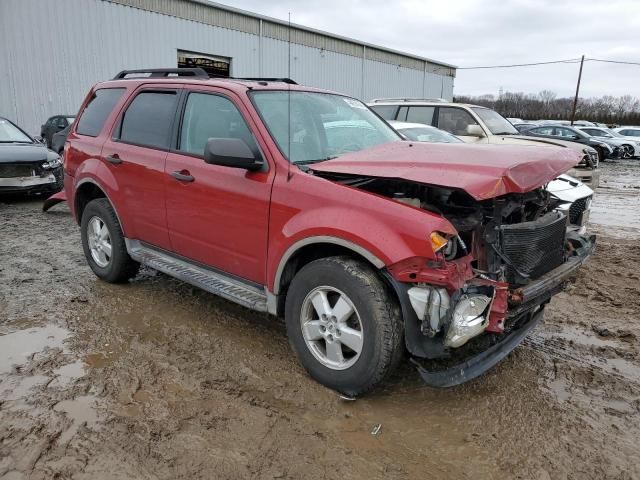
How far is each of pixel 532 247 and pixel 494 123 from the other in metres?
7.59

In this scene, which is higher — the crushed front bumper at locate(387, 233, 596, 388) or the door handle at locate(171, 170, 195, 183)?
the door handle at locate(171, 170, 195, 183)

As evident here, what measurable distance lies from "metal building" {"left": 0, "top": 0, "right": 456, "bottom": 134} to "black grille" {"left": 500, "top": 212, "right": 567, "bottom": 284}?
1091 cm

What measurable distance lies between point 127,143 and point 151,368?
2104 mm

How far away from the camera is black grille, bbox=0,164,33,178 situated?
8.90 metres

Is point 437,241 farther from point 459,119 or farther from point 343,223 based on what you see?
point 459,119

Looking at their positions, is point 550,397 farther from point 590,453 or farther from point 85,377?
point 85,377

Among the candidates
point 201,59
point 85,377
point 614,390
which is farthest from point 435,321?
point 201,59

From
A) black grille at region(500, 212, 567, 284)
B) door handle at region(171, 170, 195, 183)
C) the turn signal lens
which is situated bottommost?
black grille at region(500, 212, 567, 284)

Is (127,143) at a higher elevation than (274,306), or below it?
higher

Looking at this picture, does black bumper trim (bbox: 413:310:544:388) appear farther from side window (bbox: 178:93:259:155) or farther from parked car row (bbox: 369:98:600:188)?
parked car row (bbox: 369:98:600:188)

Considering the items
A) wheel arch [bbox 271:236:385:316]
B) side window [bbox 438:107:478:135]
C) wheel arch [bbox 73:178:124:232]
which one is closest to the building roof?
side window [bbox 438:107:478:135]

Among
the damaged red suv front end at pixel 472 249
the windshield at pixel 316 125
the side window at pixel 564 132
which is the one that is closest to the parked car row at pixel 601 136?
the side window at pixel 564 132

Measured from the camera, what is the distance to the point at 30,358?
11.6ft

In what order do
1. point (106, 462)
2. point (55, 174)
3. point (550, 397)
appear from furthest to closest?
1. point (55, 174)
2. point (550, 397)
3. point (106, 462)
